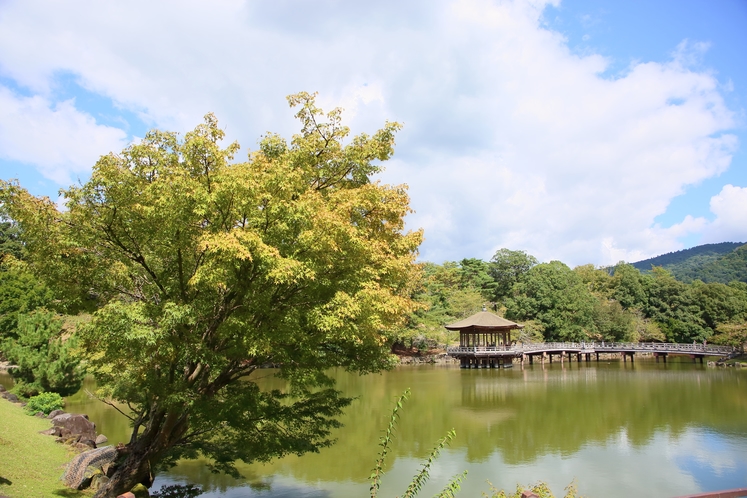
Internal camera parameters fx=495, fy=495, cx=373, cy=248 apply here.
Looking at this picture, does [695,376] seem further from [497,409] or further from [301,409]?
[301,409]

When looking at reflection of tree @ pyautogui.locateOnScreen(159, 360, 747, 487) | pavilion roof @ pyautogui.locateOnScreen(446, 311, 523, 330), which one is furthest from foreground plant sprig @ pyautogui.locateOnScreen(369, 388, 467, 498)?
pavilion roof @ pyautogui.locateOnScreen(446, 311, 523, 330)

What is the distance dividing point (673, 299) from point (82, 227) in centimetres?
4864

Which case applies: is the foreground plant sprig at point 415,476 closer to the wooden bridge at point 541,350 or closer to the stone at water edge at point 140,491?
the stone at water edge at point 140,491

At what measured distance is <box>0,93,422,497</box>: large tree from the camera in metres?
5.15

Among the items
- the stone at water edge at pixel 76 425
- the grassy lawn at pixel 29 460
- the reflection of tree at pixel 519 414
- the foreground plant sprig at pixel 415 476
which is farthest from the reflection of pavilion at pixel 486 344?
the foreground plant sprig at pixel 415 476

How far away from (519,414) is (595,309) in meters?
29.4

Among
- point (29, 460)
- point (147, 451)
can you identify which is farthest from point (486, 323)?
point (147, 451)

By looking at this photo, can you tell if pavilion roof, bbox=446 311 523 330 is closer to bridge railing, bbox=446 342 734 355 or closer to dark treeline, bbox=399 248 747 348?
bridge railing, bbox=446 342 734 355

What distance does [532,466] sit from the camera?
1030cm

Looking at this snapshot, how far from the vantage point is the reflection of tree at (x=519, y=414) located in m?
11.4

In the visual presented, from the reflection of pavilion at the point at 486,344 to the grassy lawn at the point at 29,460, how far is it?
26.1 meters

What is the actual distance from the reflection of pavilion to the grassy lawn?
2609cm

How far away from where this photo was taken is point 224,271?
496 centimetres

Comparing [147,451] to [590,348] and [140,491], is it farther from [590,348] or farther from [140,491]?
[590,348]
